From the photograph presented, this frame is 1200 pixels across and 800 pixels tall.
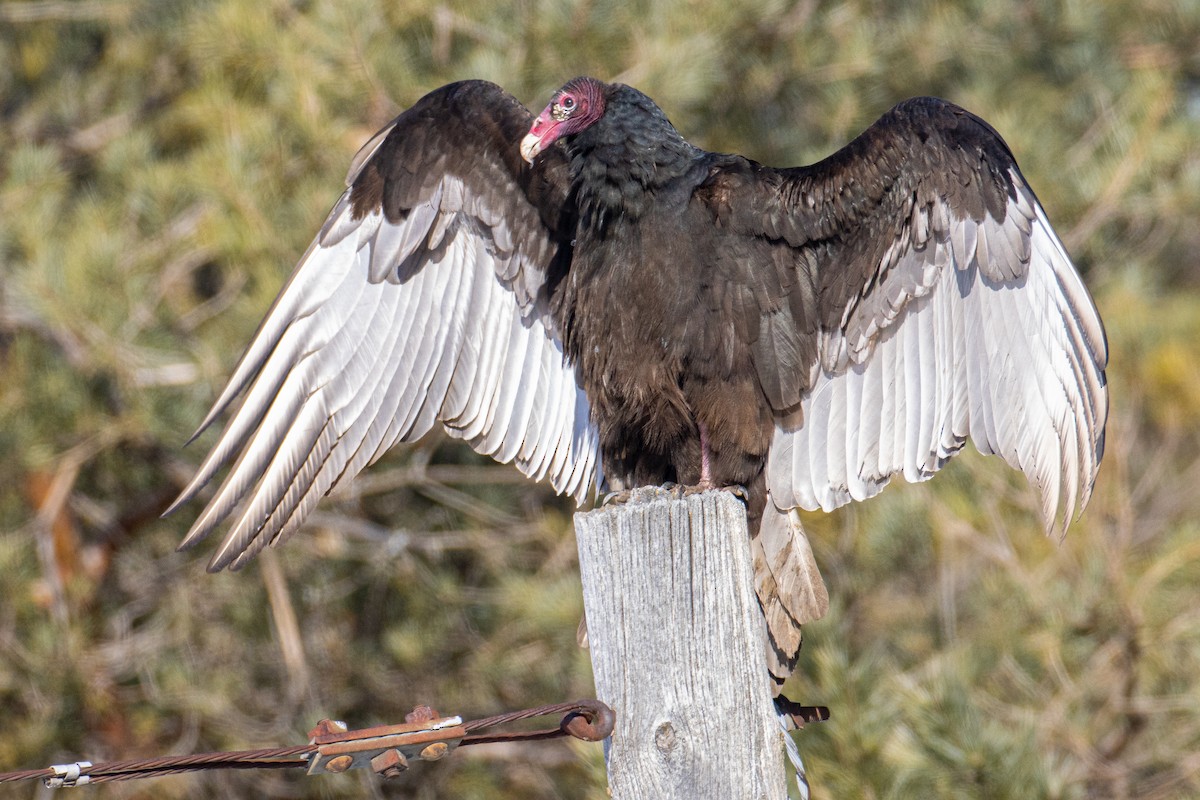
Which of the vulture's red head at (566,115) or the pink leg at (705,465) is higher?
the vulture's red head at (566,115)

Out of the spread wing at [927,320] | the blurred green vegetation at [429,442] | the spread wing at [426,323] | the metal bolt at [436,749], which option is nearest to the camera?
the metal bolt at [436,749]

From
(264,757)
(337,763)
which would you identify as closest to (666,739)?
(337,763)

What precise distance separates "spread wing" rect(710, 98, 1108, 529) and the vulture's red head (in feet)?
1.36

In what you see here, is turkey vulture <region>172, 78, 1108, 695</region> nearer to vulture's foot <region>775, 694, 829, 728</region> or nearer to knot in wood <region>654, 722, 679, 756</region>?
vulture's foot <region>775, 694, 829, 728</region>

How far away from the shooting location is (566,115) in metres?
3.01

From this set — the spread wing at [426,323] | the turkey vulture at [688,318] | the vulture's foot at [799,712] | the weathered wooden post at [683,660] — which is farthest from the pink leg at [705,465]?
the weathered wooden post at [683,660]

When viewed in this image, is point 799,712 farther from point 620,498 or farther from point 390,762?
point 390,762

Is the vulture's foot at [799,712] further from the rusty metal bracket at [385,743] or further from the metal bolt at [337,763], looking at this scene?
the metal bolt at [337,763]

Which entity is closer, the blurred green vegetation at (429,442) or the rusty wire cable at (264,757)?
the rusty wire cable at (264,757)

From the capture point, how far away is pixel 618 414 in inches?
119

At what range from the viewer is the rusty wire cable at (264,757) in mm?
1696

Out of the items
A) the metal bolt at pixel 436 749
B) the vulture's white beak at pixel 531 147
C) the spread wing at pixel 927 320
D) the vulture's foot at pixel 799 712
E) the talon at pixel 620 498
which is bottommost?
the vulture's foot at pixel 799 712

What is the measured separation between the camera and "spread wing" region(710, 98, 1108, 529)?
277 cm

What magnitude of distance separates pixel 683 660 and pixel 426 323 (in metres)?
1.52
